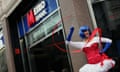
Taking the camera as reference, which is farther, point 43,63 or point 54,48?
point 43,63

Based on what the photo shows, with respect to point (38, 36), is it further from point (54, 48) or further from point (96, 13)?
point (96, 13)

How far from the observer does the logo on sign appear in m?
7.74

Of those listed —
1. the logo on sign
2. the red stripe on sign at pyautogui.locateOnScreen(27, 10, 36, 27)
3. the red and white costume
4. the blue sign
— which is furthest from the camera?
the red stripe on sign at pyautogui.locateOnScreen(27, 10, 36, 27)

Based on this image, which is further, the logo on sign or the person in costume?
the logo on sign

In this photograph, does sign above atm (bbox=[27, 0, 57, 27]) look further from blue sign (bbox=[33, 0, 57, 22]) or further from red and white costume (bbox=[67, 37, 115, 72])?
red and white costume (bbox=[67, 37, 115, 72])

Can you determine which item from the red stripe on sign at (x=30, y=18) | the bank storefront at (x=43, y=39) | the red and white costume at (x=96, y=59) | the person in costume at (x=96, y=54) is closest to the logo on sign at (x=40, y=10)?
the bank storefront at (x=43, y=39)

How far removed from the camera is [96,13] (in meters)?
6.10

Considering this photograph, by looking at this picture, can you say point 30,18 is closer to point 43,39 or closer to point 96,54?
point 43,39

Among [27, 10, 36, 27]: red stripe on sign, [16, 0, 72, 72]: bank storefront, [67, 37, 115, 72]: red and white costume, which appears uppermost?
[27, 10, 36, 27]: red stripe on sign

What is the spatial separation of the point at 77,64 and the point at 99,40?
4.11ft

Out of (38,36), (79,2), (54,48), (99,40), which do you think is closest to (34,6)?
(38,36)

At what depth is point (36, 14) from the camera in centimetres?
817

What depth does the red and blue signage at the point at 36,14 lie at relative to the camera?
24.6ft

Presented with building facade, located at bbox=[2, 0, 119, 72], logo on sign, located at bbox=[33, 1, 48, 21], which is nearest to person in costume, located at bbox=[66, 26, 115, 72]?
building facade, located at bbox=[2, 0, 119, 72]
